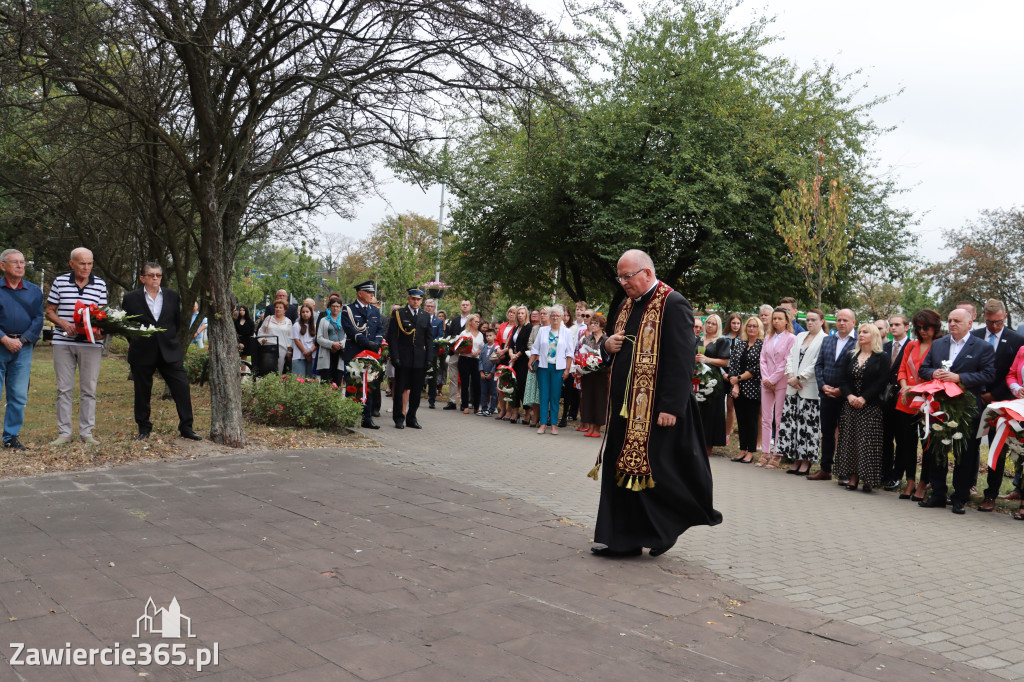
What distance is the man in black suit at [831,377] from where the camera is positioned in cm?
1016

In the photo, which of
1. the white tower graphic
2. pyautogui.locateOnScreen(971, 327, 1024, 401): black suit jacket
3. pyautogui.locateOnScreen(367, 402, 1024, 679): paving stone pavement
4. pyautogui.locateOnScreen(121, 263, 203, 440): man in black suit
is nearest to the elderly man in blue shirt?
pyautogui.locateOnScreen(121, 263, 203, 440): man in black suit

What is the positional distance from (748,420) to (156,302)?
8.50 m

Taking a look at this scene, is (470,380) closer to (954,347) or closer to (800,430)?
(800,430)

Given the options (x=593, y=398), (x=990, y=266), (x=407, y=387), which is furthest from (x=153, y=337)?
(x=990, y=266)

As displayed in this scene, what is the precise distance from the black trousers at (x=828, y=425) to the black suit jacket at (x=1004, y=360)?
1.78m

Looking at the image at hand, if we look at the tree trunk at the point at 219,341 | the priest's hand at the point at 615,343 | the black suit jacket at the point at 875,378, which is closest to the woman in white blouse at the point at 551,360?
the black suit jacket at the point at 875,378

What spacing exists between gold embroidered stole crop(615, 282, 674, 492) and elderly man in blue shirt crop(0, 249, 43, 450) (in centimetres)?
665

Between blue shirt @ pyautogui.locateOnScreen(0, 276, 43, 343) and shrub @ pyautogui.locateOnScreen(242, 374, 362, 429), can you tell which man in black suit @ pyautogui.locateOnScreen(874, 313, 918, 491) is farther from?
blue shirt @ pyautogui.locateOnScreen(0, 276, 43, 343)

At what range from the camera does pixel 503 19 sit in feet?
28.3

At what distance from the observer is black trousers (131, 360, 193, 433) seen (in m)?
9.52

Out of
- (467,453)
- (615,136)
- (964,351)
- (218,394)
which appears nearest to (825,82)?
(615,136)

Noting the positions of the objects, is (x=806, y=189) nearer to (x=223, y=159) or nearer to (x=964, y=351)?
(x=964, y=351)

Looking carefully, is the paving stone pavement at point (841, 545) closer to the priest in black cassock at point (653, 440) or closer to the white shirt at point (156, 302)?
the priest in black cassock at point (653, 440)

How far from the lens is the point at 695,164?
68.3ft
